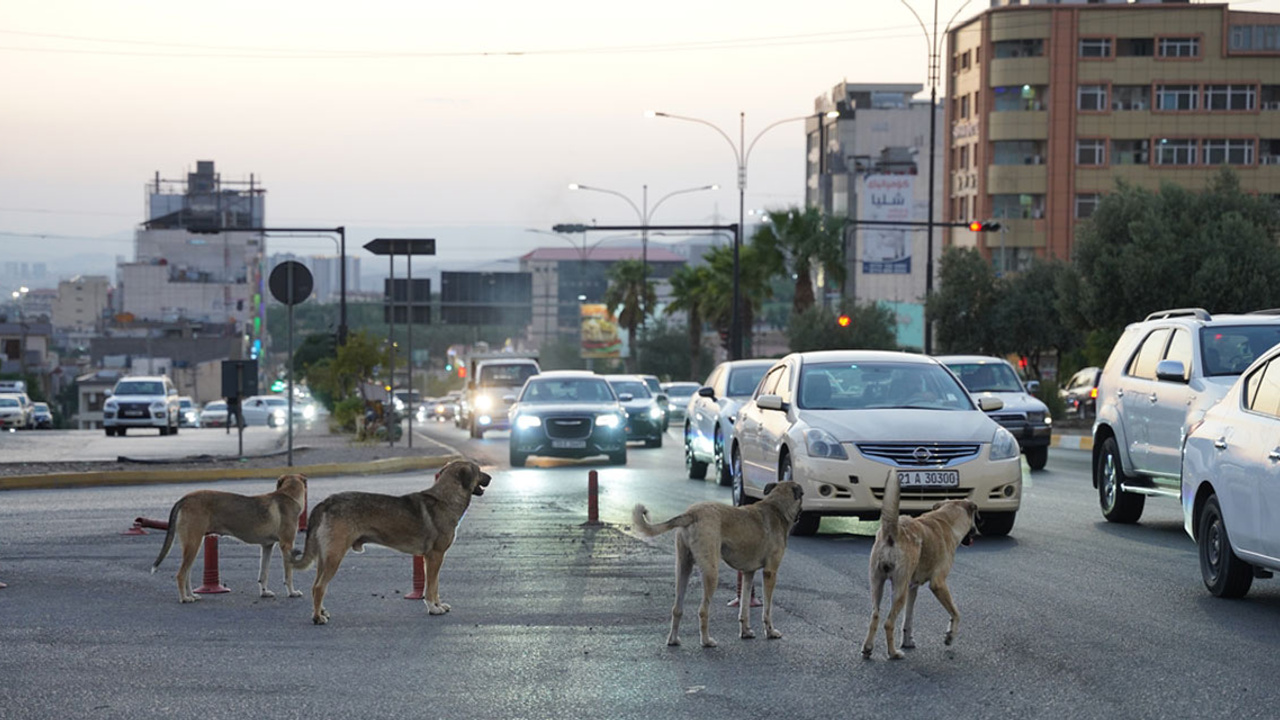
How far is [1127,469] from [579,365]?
4872 inches

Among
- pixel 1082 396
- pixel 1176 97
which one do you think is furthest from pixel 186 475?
pixel 1176 97

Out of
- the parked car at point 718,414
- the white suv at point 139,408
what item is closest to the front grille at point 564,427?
the parked car at point 718,414

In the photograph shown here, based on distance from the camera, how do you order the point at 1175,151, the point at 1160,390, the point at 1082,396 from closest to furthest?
1. the point at 1160,390
2. the point at 1082,396
3. the point at 1175,151

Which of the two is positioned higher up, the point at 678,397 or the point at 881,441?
the point at 881,441

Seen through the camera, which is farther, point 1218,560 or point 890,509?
point 1218,560

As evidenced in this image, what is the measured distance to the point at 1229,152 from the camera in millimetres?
85750

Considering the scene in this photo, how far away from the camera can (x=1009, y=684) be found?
811cm

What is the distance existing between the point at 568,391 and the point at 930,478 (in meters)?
15.2

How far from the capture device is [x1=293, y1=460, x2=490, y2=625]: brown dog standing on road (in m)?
10.0

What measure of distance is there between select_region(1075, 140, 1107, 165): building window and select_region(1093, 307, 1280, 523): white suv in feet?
237

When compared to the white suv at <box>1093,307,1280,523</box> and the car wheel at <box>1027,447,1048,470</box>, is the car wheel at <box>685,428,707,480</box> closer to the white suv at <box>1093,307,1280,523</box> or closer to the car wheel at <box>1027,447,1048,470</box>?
the car wheel at <box>1027,447,1048,470</box>

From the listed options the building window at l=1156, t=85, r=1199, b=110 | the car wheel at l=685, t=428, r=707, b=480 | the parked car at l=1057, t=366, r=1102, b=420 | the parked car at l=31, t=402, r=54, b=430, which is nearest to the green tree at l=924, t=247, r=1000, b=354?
the parked car at l=1057, t=366, r=1102, b=420

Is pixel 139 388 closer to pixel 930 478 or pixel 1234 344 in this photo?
pixel 930 478

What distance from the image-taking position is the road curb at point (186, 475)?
22609 millimetres
